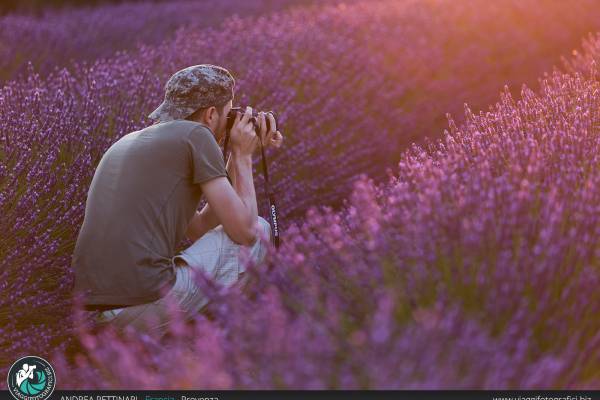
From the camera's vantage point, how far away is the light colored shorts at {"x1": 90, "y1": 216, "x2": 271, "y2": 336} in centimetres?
288

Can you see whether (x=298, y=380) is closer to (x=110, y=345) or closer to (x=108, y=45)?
(x=110, y=345)

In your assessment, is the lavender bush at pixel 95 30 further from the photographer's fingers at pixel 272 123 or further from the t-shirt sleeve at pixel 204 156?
the t-shirt sleeve at pixel 204 156

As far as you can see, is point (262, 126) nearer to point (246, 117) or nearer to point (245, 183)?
point (246, 117)

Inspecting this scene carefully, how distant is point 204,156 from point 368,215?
0.65 meters

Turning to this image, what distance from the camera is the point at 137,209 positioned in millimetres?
2828

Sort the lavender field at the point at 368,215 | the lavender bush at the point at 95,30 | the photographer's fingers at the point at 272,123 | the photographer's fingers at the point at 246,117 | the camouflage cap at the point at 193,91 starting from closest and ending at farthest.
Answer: the lavender field at the point at 368,215 < the camouflage cap at the point at 193,91 < the photographer's fingers at the point at 246,117 < the photographer's fingers at the point at 272,123 < the lavender bush at the point at 95,30

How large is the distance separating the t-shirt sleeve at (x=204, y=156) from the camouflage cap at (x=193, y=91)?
195mm

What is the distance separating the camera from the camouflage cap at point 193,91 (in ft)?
9.84

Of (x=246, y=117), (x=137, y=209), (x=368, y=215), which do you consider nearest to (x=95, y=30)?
(x=246, y=117)

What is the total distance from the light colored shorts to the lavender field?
7cm

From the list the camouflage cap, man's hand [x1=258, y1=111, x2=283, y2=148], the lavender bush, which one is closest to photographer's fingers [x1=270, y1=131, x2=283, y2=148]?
man's hand [x1=258, y1=111, x2=283, y2=148]

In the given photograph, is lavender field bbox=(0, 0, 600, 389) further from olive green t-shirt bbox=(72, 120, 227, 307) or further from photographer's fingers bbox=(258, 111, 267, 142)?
photographer's fingers bbox=(258, 111, 267, 142)

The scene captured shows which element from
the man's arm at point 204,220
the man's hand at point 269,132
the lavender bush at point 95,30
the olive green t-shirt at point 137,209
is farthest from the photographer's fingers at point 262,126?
the lavender bush at point 95,30

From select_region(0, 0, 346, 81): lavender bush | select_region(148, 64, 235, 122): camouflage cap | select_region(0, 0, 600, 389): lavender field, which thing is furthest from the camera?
select_region(0, 0, 346, 81): lavender bush
